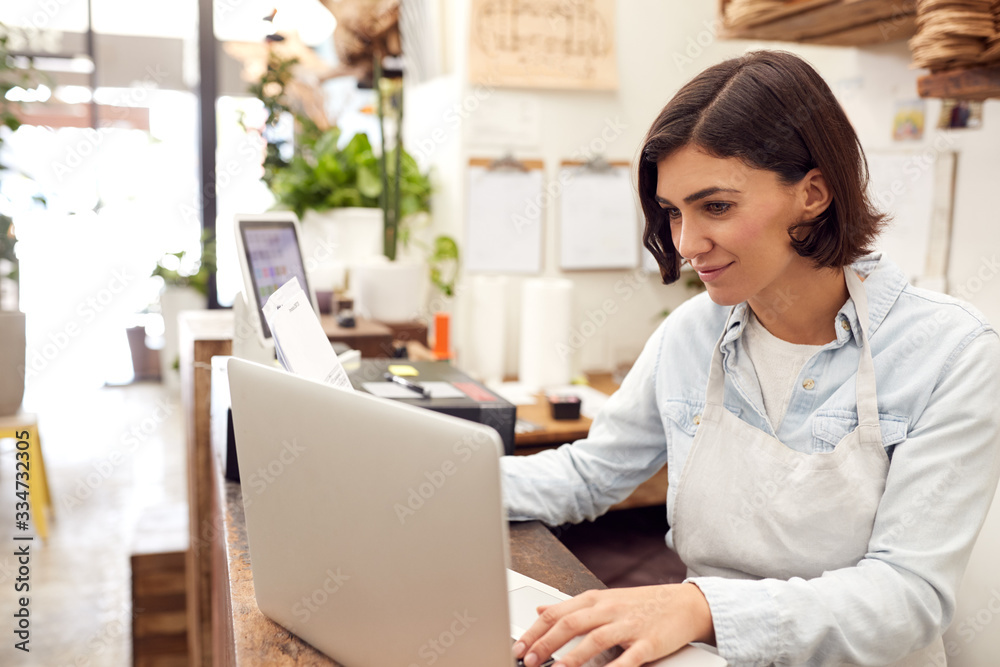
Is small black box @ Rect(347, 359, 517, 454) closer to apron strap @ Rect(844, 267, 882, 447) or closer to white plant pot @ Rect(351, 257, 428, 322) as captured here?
apron strap @ Rect(844, 267, 882, 447)

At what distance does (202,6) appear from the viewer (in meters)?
3.60

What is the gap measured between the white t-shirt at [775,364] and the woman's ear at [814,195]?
183 millimetres

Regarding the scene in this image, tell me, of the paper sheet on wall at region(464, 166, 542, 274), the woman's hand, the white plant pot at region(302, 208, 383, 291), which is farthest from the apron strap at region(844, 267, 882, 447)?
the white plant pot at region(302, 208, 383, 291)

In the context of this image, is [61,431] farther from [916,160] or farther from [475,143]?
[916,160]

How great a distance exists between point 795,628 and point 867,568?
0.12 metres

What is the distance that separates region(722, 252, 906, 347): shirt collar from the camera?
3.45 feet

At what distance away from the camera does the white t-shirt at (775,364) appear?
1107mm

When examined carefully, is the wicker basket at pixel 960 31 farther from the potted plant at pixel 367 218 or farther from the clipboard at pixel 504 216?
the potted plant at pixel 367 218

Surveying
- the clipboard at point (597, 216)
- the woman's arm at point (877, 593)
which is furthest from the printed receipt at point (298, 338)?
the clipboard at point (597, 216)

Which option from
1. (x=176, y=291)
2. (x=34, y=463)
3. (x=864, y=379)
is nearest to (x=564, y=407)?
(x=864, y=379)

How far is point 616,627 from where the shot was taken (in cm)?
77

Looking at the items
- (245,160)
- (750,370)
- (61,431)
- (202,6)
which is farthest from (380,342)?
(61,431)

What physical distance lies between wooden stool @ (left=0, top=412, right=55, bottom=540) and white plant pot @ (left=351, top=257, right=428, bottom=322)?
1170mm

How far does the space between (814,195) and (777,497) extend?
1.28 feet
